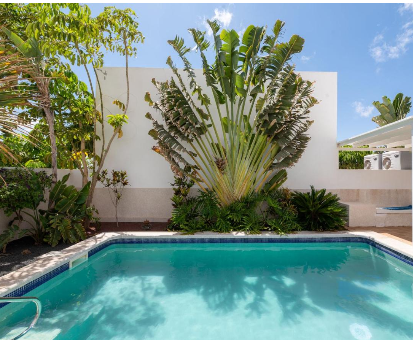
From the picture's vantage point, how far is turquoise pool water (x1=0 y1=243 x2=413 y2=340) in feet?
10.6

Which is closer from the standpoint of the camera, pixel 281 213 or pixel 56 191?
pixel 56 191

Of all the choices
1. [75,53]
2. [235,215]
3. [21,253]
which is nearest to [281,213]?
[235,215]

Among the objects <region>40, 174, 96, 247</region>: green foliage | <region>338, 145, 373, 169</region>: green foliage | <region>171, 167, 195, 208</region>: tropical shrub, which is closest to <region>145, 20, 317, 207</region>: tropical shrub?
<region>171, 167, 195, 208</region>: tropical shrub

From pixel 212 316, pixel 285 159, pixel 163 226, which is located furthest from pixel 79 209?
pixel 285 159

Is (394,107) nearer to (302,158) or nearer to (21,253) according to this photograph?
(302,158)

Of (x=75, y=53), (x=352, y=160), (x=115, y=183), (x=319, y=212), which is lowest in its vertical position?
(x=319, y=212)

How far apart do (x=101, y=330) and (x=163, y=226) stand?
473cm

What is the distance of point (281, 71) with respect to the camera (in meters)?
6.98

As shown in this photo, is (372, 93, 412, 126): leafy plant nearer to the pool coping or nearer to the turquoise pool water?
the pool coping

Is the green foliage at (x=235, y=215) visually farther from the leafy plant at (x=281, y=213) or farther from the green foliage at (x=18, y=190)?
the green foliage at (x=18, y=190)

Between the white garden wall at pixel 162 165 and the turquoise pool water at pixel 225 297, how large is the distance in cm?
277

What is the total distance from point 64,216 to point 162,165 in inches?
140

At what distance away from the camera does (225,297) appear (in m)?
4.09

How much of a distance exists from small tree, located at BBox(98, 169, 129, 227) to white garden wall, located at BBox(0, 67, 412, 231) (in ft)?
0.70
